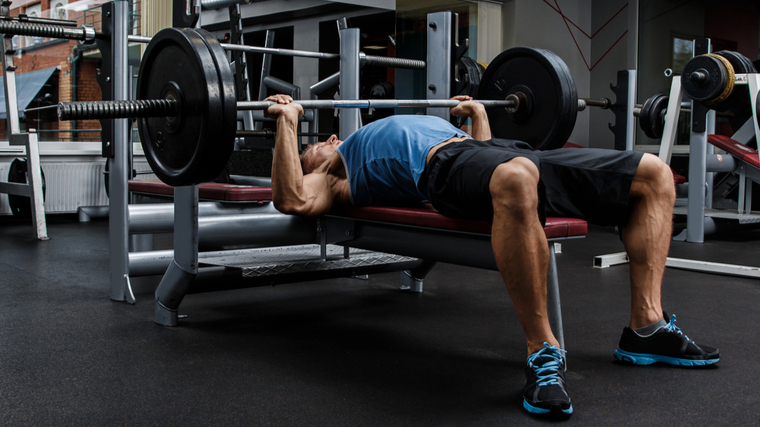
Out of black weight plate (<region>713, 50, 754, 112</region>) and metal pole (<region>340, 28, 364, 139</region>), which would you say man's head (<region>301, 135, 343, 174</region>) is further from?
black weight plate (<region>713, 50, 754, 112</region>)

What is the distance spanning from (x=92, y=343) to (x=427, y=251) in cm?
99

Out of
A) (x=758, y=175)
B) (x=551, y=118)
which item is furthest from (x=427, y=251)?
(x=758, y=175)

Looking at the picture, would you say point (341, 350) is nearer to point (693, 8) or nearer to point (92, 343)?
point (92, 343)

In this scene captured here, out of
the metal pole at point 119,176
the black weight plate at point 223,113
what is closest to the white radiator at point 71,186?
the metal pole at point 119,176

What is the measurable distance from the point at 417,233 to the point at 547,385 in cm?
56

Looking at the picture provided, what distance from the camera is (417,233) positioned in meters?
1.73

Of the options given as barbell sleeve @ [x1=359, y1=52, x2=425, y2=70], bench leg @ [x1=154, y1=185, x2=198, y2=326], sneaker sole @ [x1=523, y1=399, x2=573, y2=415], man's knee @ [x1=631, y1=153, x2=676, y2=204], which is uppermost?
barbell sleeve @ [x1=359, y1=52, x2=425, y2=70]

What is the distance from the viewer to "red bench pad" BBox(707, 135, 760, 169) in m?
4.17

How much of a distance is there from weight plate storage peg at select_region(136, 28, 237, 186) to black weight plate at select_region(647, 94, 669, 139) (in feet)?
11.6

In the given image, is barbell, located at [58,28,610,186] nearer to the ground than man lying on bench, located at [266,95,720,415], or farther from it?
farther from it

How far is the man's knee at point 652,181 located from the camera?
1.59 m

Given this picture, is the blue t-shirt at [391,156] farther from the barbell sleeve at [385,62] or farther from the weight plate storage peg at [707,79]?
the weight plate storage peg at [707,79]

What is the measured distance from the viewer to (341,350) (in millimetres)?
1789

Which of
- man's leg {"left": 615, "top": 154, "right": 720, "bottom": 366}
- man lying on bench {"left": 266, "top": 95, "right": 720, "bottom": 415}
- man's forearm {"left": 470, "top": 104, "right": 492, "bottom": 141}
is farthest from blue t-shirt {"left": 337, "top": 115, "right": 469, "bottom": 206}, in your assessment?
man's leg {"left": 615, "top": 154, "right": 720, "bottom": 366}
